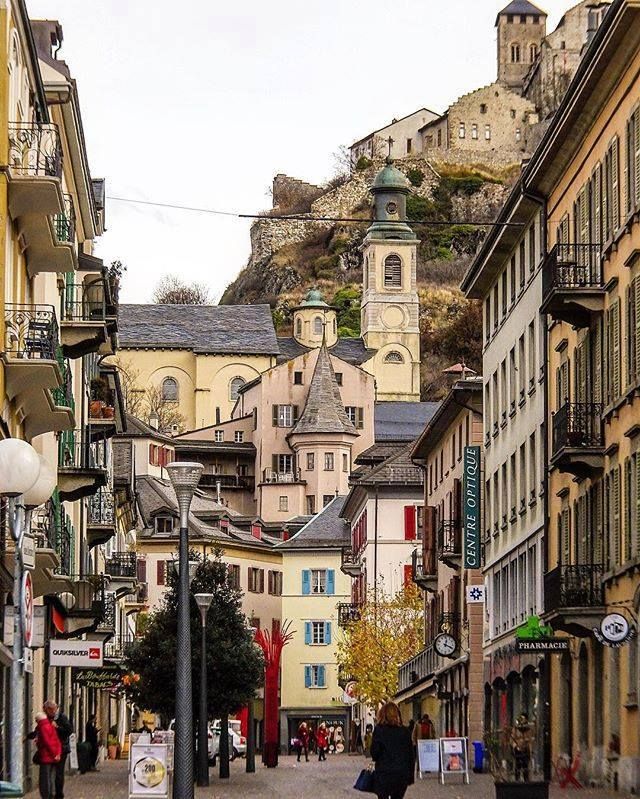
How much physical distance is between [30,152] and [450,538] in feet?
114

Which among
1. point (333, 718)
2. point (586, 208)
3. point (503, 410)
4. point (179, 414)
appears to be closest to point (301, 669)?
point (333, 718)

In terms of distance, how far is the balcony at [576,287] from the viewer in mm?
38719

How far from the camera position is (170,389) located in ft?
530

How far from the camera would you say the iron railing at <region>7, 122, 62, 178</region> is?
30328 millimetres

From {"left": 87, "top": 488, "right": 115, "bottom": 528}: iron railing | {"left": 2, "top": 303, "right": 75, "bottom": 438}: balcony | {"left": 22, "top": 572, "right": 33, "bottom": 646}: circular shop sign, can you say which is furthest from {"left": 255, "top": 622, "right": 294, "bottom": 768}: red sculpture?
{"left": 22, "top": 572, "right": 33, "bottom": 646}: circular shop sign

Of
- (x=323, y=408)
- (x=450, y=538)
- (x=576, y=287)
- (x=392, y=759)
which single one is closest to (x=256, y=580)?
(x=323, y=408)

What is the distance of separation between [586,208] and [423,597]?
38.8 m

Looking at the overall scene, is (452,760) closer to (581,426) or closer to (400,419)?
(581,426)

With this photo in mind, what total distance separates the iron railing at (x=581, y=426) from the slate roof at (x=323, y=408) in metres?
101

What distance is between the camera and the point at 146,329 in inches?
6476

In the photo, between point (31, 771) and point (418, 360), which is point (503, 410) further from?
point (418, 360)

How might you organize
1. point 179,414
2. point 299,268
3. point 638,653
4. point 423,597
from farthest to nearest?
point 299,268, point 179,414, point 423,597, point 638,653

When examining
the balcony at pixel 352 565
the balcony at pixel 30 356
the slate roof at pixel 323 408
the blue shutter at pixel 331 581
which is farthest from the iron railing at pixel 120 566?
the slate roof at pixel 323 408

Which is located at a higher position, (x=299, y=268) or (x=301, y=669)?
(x=299, y=268)
